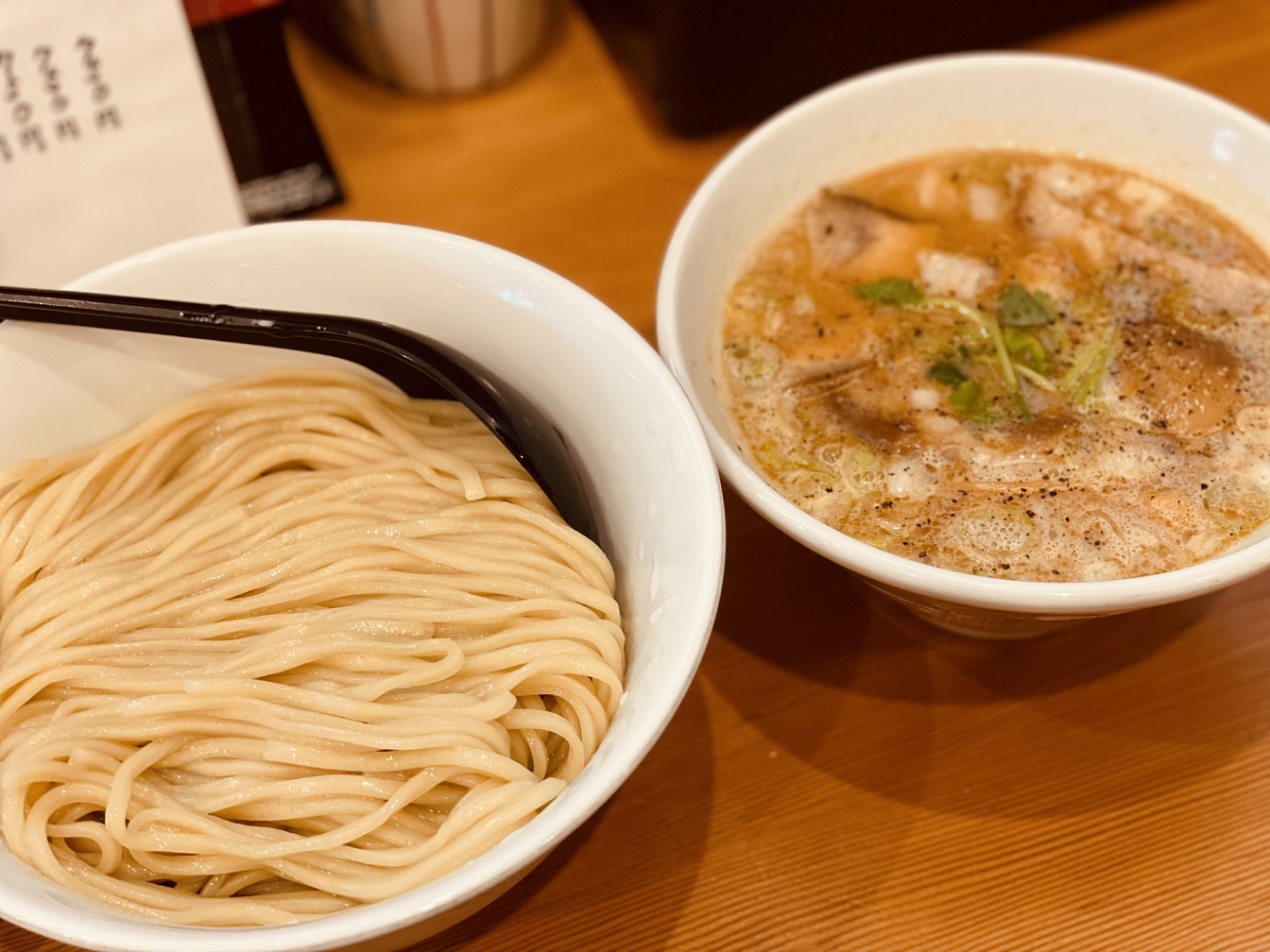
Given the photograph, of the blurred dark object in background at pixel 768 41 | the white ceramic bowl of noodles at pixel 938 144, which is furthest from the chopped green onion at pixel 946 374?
the blurred dark object in background at pixel 768 41

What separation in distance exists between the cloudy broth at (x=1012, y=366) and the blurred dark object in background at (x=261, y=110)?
3.01 feet

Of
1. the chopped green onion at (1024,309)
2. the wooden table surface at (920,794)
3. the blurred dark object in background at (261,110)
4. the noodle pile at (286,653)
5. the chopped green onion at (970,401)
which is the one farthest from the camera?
the blurred dark object in background at (261,110)

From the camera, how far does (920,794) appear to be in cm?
142

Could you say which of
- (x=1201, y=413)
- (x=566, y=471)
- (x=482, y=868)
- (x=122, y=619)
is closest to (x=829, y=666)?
(x=566, y=471)

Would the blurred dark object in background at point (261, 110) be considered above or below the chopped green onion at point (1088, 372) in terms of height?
above

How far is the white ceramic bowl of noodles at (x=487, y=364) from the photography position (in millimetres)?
1174

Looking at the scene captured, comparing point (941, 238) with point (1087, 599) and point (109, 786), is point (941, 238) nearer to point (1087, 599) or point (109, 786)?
point (1087, 599)

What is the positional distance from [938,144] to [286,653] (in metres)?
1.33

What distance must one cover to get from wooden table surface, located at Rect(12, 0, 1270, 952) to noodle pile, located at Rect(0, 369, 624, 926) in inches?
10.0

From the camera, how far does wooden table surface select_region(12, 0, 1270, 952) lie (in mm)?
1307

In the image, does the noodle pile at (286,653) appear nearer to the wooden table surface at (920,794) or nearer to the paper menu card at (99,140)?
the wooden table surface at (920,794)

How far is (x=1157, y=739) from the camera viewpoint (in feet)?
4.80

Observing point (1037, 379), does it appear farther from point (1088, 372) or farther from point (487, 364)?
point (487, 364)

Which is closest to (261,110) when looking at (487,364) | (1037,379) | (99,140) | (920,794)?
(99,140)
